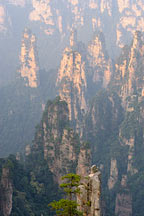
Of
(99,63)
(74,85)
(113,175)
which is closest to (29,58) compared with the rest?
(99,63)

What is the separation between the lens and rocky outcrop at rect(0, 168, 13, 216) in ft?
159

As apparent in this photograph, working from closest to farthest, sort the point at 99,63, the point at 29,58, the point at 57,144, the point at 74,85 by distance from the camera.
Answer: the point at 57,144
the point at 74,85
the point at 29,58
the point at 99,63

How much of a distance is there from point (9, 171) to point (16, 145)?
2327 inches

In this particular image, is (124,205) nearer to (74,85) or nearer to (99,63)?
(74,85)

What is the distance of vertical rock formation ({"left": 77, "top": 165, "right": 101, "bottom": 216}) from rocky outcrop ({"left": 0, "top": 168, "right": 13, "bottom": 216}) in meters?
19.2

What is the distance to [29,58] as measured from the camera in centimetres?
13325

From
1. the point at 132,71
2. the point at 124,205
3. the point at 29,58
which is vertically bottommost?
the point at 124,205

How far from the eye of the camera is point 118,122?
10450cm

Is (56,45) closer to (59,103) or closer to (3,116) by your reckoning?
(3,116)

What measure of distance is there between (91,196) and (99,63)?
361 ft

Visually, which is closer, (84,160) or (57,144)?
(84,160)

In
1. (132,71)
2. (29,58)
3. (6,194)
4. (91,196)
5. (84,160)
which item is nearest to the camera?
(91,196)

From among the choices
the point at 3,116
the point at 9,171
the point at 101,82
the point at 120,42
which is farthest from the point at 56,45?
the point at 9,171

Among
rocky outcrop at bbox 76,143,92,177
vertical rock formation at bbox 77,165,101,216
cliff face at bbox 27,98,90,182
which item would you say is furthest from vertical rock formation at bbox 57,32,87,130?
vertical rock formation at bbox 77,165,101,216
